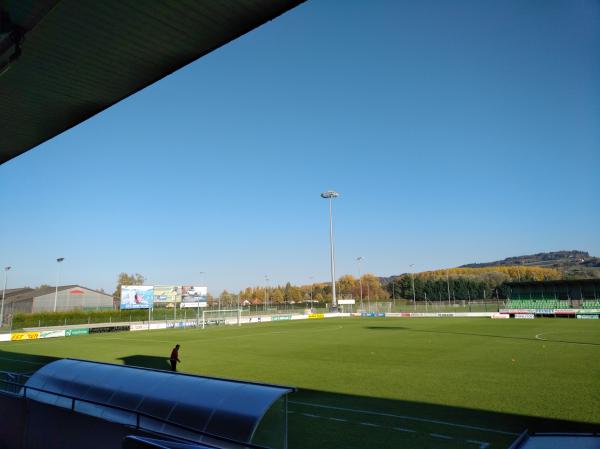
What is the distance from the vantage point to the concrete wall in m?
78.6

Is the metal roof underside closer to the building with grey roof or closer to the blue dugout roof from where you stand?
the blue dugout roof

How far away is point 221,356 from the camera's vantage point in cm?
2539

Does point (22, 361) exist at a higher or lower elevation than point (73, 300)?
lower

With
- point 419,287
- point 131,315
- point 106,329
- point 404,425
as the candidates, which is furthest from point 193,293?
point 419,287

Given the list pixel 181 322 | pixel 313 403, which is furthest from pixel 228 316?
pixel 313 403

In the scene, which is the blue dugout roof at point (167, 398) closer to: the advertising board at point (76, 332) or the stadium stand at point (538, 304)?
the advertising board at point (76, 332)

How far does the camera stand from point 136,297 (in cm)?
5884

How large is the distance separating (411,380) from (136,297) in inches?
1999

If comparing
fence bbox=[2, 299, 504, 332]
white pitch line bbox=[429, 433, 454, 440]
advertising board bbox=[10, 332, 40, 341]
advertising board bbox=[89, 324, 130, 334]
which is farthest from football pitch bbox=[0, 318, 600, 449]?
fence bbox=[2, 299, 504, 332]

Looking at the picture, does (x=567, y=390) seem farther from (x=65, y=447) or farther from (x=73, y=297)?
(x=73, y=297)

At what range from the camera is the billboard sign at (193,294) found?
6606 centimetres

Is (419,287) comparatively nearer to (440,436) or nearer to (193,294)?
(193,294)

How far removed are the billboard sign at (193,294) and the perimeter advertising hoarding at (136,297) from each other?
6950 mm

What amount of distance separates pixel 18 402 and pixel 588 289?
267 ft
